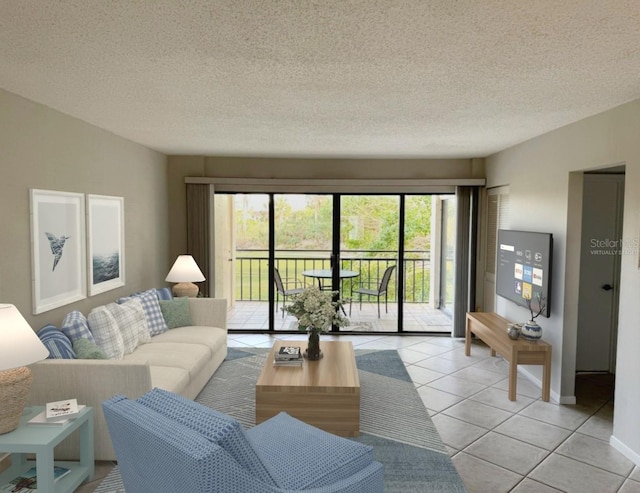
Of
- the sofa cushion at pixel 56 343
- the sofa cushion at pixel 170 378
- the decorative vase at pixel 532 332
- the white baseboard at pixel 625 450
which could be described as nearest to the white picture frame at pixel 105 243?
the sofa cushion at pixel 56 343

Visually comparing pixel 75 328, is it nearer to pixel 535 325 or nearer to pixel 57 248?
pixel 57 248

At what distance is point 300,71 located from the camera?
259 centimetres

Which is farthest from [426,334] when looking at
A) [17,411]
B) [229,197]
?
[17,411]

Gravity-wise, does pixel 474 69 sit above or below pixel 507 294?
above

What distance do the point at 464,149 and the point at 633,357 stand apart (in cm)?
293

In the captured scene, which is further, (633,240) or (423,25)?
(633,240)

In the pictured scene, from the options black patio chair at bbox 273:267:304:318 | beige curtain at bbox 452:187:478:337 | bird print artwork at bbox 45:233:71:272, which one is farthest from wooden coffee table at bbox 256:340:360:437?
beige curtain at bbox 452:187:478:337

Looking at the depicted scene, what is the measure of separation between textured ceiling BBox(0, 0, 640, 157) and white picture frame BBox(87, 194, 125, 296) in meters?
0.77

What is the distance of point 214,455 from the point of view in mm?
1682

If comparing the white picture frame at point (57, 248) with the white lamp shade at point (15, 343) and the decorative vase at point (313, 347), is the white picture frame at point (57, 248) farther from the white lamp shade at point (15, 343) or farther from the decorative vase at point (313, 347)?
the decorative vase at point (313, 347)

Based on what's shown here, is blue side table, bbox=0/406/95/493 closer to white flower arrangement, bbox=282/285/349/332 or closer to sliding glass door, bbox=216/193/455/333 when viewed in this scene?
white flower arrangement, bbox=282/285/349/332

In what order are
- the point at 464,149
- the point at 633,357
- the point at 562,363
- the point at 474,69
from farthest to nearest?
1. the point at 464,149
2. the point at 562,363
3. the point at 633,357
4. the point at 474,69

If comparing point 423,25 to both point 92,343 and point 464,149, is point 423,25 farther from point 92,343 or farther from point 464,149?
point 464,149

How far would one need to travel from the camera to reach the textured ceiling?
185 cm
